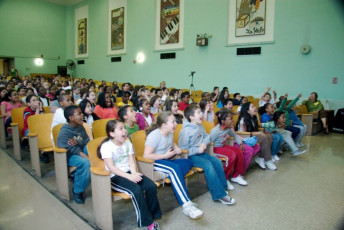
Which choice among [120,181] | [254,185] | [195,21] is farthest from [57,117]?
[195,21]

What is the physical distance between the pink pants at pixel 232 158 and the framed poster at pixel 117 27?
1259cm

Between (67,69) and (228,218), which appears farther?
(67,69)

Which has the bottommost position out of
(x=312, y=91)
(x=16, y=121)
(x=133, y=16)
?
(x=16, y=121)

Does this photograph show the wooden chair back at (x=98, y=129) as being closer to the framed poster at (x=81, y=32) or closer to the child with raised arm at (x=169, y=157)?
the child with raised arm at (x=169, y=157)

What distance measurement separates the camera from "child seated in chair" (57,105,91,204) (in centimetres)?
278

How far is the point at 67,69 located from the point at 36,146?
58.0 feet

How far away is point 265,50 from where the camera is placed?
30.4 ft

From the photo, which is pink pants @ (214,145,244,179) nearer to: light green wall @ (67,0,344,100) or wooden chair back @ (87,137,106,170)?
wooden chair back @ (87,137,106,170)

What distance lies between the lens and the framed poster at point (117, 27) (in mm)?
14680

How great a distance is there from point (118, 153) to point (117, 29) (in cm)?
1403

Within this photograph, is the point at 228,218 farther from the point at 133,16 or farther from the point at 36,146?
the point at 133,16

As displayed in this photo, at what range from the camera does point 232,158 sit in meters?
3.42

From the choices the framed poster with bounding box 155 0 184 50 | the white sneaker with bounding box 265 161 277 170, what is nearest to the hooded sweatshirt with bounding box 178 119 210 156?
the white sneaker with bounding box 265 161 277 170

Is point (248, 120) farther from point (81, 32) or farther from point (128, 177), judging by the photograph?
point (81, 32)
